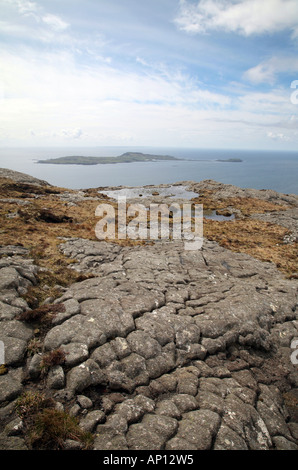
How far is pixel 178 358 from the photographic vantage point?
11984mm

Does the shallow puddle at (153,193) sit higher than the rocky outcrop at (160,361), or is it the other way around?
the shallow puddle at (153,193)

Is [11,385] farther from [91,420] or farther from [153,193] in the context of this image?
[153,193]

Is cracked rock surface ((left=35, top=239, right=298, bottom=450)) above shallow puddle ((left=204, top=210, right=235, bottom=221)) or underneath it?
underneath

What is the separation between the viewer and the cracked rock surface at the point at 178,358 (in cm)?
860

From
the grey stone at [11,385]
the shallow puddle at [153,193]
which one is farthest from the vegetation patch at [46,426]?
the shallow puddle at [153,193]

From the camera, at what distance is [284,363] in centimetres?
1341

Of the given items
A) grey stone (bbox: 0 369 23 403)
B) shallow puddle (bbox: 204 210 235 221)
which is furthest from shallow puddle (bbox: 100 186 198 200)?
grey stone (bbox: 0 369 23 403)

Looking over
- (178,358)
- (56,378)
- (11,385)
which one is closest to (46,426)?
(56,378)

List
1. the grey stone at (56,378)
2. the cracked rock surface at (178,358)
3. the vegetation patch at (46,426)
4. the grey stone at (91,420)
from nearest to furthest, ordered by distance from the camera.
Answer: the vegetation patch at (46,426) → the grey stone at (91,420) → the cracked rock surface at (178,358) → the grey stone at (56,378)

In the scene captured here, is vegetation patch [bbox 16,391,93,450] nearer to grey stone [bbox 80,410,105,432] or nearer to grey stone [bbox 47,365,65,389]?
grey stone [bbox 80,410,105,432]

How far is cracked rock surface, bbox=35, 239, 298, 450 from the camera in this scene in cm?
860

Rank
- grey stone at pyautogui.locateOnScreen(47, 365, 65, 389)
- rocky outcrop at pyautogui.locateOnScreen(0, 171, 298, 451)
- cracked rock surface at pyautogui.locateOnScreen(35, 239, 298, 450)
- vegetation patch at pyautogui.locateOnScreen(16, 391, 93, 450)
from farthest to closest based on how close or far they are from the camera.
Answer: grey stone at pyautogui.locateOnScreen(47, 365, 65, 389)
cracked rock surface at pyautogui.locateOnScreen(35, 239, 298, 450)
rocky outcrop at pyautogui.locateOnScreen(0, 171, 298, 451)
vegetation patch at pyautogui.locateOnScreen(16, 391, 93, 450)

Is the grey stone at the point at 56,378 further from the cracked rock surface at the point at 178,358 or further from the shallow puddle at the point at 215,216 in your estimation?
the shallow puddle at the point at 215,216

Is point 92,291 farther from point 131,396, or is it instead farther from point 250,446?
point 250,446
